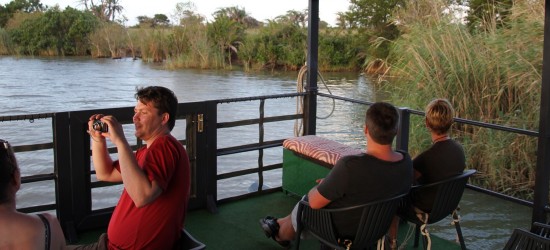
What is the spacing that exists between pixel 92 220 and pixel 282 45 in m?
23.3

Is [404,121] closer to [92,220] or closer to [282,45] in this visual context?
[92,220]

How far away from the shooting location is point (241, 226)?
3.98 meters

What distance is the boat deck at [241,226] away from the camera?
3.67 meters

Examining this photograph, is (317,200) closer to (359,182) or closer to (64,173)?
(359,182)

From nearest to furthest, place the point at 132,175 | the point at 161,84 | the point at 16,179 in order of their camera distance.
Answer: the point at 16,179, the point at 132,175, the point at 161,84

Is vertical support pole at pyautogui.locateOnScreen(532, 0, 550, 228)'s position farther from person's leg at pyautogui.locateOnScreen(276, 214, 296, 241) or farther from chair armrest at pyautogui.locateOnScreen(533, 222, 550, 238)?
person's leg at pyautogui.locateOnScreen(276, 214, 296, 241)

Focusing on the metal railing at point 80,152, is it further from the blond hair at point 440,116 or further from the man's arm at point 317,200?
the man's arm at point 317,200

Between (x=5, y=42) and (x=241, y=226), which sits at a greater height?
(x=5, y=42)

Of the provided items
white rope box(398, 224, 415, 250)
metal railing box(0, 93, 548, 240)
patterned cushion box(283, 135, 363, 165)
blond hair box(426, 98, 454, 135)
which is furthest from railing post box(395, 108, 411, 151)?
blond hair box(426, 98, 454, 135)

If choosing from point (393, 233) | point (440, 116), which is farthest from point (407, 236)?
point (440, 116)

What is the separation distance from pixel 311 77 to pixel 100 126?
9.42ft

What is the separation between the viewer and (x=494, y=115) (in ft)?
24.0

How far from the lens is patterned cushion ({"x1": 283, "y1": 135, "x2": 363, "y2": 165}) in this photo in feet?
13.0

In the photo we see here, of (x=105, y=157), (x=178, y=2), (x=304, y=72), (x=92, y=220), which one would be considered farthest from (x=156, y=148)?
(x=178, y=2)
